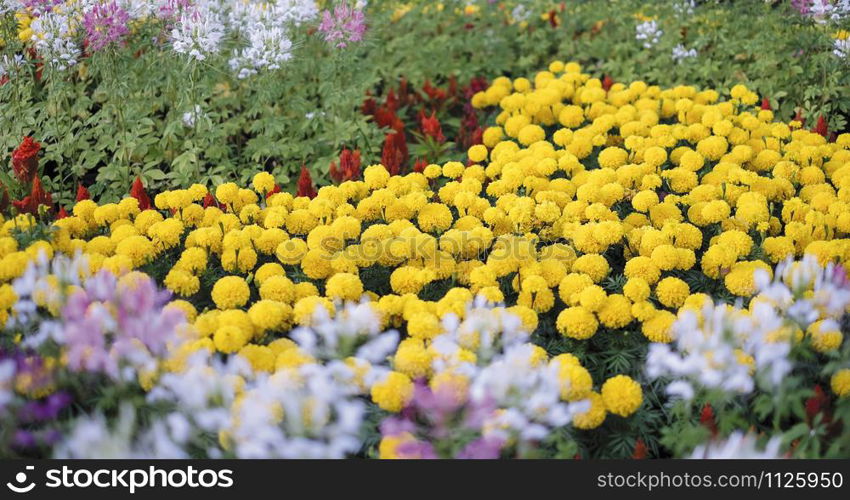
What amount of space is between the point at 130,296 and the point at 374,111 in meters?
2.74

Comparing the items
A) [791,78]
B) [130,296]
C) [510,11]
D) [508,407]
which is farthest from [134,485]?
[510,11]

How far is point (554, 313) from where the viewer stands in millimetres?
3127

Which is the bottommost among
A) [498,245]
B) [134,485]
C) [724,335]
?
[134,485]

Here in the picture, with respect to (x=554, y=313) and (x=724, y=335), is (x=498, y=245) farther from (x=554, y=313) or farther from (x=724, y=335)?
(x=724, y=335)

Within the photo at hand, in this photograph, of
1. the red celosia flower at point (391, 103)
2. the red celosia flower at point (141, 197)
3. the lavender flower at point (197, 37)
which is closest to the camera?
the red celosia flower at point (141, 197)

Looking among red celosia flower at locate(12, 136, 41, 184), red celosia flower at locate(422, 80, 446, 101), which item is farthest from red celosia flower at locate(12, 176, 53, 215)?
red celosia flower at locate(422, 80, 446, 101)

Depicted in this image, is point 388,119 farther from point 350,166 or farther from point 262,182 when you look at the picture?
point 262,182

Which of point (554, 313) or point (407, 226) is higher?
point (407, 226)

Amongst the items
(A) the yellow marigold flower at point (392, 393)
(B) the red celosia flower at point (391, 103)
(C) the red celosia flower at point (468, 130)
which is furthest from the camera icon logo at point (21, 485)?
(B) the red celosia flower at point (391, 103)

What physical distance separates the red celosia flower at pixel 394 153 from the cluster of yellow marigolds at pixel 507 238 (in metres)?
0.27

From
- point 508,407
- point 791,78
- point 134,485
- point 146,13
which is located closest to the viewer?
point 134,485

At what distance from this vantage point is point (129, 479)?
234cm

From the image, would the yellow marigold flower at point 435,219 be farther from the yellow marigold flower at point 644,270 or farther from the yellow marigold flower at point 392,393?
the yellow marigold flower at point 392,393

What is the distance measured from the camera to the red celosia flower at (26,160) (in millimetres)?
3711
